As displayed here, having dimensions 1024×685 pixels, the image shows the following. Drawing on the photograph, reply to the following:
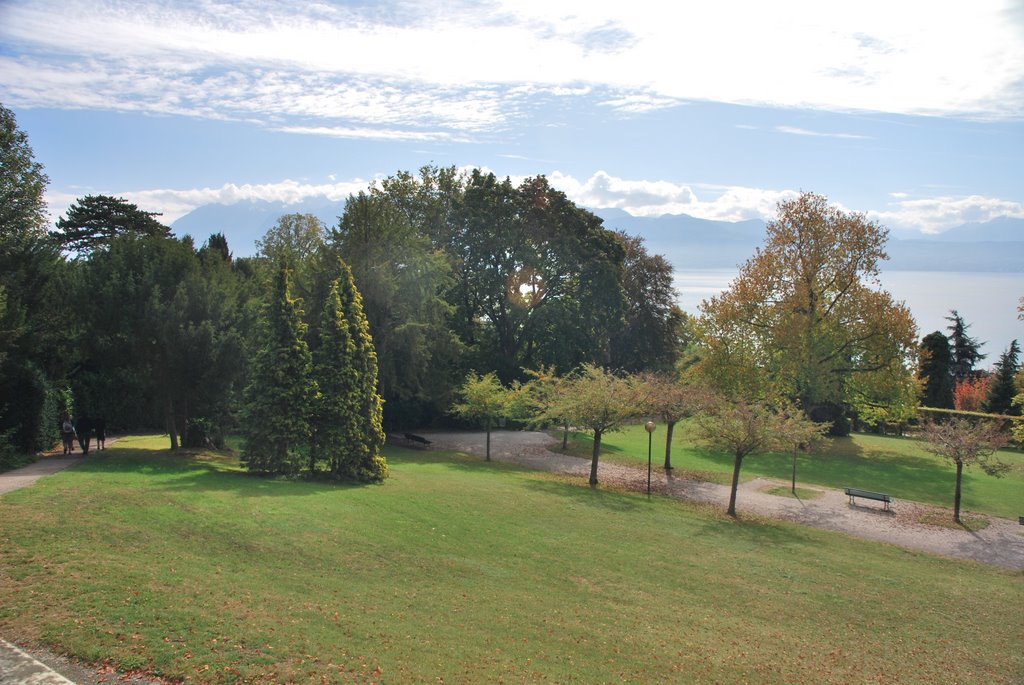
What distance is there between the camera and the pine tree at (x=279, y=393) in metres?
20.9

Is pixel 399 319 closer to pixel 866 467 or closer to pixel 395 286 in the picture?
pixel 395 286

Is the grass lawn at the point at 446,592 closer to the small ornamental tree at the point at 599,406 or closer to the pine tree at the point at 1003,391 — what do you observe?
the small ornamental tree at the point at 599,406

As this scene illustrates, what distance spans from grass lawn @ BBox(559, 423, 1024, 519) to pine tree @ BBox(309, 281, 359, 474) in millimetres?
12341

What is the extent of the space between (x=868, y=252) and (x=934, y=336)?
2493cm

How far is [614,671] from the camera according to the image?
9555 millimetres

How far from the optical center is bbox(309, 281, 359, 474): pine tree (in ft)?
70.4

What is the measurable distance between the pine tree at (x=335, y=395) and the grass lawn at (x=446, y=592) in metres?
1.63

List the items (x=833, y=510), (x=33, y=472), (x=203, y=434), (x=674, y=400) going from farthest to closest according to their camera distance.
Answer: (x=674, y=400) → (x=203, y=434) → (x=833, y=510) → (x=33, y=472)

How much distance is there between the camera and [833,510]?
81.9 ft

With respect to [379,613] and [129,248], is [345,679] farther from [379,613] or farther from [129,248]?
[129,248]

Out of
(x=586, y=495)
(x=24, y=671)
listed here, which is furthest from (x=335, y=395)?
(x=24, y=671)

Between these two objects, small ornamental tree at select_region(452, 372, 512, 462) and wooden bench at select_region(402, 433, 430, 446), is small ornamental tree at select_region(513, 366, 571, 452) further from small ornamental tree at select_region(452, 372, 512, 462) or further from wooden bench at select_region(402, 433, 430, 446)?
wooden bench at select_region(402, 433, 430, 446)

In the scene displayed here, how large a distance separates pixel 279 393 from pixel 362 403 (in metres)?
2.72

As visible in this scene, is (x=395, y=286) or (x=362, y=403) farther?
(x=395, y=286)
